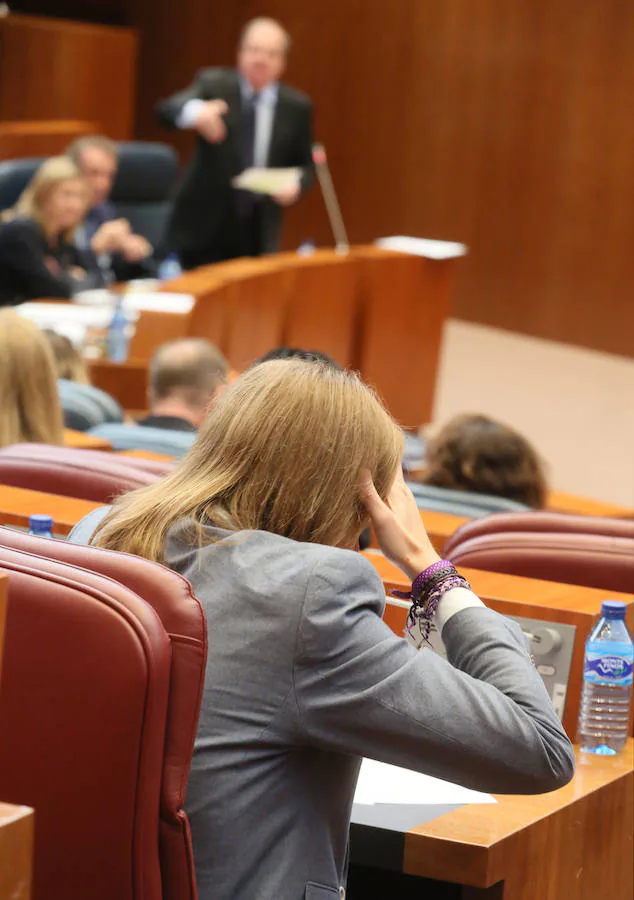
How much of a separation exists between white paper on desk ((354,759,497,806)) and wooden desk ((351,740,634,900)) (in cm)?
3

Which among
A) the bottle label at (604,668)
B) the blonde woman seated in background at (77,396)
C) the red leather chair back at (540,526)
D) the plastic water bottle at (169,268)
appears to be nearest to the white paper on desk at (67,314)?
the blonde woman seated in background at (77,396)

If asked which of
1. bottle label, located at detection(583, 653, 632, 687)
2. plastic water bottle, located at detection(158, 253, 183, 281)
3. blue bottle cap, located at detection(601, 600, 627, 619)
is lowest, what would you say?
plastic water bottle, located at detection(158, 253, 183, 281)

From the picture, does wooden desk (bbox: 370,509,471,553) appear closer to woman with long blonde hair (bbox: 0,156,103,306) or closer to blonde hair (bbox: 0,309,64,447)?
blonde hair (bbox: 0,309,64,447)

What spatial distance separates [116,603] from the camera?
1355 millimetres

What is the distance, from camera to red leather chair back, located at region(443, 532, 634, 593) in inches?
85.7

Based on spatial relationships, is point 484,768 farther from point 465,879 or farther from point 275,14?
point 275,14

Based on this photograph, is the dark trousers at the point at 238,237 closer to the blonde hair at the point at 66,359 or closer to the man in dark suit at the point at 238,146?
the man in dark suit at the point at 238,146

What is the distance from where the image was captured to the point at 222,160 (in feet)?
23.6

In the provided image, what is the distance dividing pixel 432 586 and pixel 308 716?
0.87ft

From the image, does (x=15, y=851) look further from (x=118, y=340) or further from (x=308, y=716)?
(x=118, y=340)

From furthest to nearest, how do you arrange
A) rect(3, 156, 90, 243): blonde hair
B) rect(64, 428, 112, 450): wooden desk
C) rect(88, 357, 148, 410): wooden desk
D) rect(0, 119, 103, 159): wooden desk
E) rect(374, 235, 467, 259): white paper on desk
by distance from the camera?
rect(0, 119, 103, 159): wooden desk, rect(374, 235, 467, 259): white paper on desk, rect(3, 156, 90, 243): blonde hair, rect(88, 357, 148, 410): wooden desk, rect(64, 428, 112, 450): wooden desk

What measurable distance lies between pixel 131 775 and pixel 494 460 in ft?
7.41

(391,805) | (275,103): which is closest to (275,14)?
(275,103)

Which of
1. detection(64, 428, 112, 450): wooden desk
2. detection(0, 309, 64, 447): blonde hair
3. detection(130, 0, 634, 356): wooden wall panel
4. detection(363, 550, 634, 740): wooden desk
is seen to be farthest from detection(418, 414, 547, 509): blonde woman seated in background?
detection(130, 0, 634, 356): wooden wall panel
